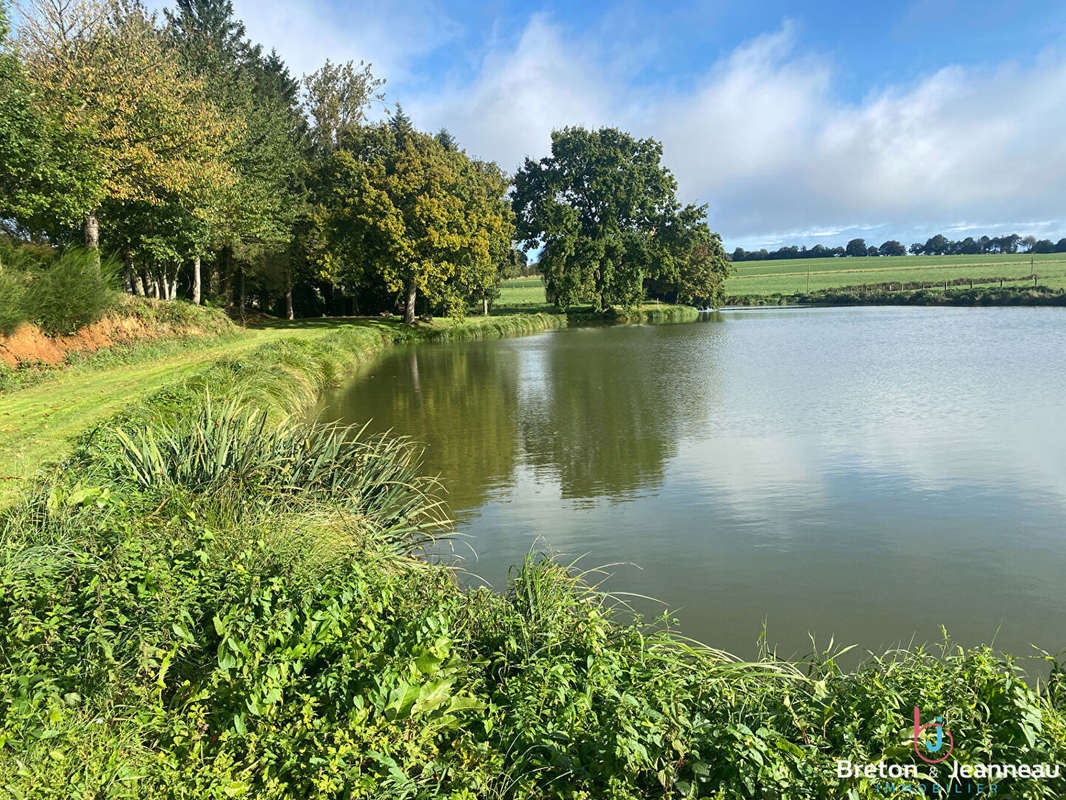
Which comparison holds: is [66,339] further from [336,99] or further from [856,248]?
[856,248]

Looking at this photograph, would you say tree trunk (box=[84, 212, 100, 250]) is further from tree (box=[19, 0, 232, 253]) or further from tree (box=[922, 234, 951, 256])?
tree (box=[922, 234, 951, 256])

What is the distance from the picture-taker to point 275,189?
1235 inches

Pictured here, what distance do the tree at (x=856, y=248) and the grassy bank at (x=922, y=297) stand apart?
56732 mm

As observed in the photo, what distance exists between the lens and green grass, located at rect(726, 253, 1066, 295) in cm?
7200

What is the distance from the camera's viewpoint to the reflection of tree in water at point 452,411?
10070 mm

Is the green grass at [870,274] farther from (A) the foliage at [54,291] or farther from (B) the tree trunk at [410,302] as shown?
(A) the foliage at [54,291]

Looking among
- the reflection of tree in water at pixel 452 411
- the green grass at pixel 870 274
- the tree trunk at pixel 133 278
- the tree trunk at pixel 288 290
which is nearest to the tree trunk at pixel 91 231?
the tree trunk at pixel 133 278

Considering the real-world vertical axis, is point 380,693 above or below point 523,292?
below

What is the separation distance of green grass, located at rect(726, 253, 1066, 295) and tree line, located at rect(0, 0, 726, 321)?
86.1 feet

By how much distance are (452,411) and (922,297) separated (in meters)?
62.1

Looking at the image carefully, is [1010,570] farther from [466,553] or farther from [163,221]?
[163,221]

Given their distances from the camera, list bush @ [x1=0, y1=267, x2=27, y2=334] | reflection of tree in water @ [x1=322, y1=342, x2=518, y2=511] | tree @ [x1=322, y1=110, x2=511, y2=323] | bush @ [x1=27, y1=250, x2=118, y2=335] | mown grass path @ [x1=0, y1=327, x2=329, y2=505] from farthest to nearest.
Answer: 1. tree @ [x1=322, y1=110, x2=511, y2=323]
2. bush @ [x1=27, y1=250, x2=118, y2=335]
3. bush @ [x1=0, y1=267, x2=27, y2=334]
4. reflection of tree in water @ [x1=322, y1=342, x2=518, y2=511]
5. mown grass path @ [x1=0, y1=327, x2=329, y2=505]

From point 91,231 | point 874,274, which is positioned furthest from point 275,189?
point 874,274

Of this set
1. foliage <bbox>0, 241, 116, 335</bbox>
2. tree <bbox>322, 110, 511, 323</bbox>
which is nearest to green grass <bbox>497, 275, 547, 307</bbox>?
tree <bbox>322, 110, 511, 323</bbox>
